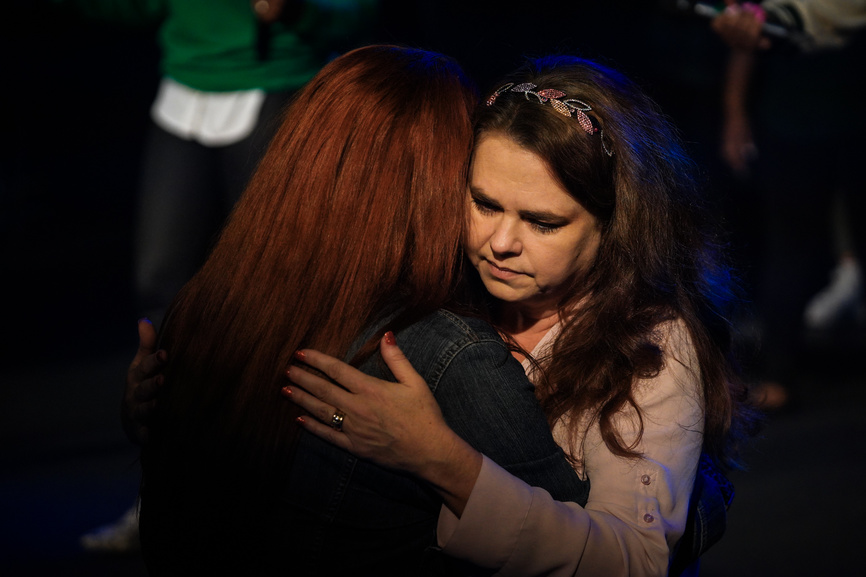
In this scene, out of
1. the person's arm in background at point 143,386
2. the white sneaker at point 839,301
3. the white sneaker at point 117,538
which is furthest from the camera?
the white sneaker at point 839,301

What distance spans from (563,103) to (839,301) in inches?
141

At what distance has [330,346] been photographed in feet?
4.09

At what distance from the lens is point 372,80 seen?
1343mm

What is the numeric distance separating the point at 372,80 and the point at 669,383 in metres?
0.69

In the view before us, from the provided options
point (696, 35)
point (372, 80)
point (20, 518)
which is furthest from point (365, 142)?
point (696, 35)

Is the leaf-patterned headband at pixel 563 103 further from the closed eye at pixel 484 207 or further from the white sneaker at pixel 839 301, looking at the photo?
the white sneaker at pixel 839 301

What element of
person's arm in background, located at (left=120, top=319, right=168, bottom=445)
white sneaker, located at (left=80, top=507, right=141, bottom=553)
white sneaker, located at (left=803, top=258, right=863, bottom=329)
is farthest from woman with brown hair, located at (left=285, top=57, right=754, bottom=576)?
white sneaker, located at (left=803, top=258, right=863, bottom=329)

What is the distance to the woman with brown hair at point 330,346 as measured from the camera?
1229 mm

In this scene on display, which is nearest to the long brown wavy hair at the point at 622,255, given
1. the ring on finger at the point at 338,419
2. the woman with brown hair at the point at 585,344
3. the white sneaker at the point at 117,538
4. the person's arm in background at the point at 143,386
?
the woman with brown hair at the point at 585,344

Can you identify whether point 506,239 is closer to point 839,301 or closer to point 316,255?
point 316,255

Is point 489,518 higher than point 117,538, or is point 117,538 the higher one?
point 489,518

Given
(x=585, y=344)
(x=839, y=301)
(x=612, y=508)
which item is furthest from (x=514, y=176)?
(x=839, y=301)

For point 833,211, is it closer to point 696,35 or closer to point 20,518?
point 696,35

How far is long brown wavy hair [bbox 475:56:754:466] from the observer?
4.79ft
